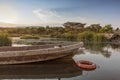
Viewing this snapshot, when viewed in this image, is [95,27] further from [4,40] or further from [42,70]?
[42,70]

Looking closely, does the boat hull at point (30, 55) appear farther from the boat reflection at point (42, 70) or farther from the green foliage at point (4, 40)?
the green foliage at point (4, 40)

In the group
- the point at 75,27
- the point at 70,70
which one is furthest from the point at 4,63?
the point at 75,27

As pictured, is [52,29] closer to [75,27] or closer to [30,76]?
[75,27]

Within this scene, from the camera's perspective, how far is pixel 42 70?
10445 mm

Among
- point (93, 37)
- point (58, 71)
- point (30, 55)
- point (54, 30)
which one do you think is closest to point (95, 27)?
point (54, 30)

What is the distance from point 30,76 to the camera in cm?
948

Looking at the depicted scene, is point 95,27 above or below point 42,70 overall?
above

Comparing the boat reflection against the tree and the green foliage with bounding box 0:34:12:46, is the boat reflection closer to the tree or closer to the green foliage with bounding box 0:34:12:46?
the green foliage with bounding box 0:34:12:46

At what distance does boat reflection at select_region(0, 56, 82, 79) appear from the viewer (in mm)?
9602

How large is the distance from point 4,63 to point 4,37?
24.9 feet

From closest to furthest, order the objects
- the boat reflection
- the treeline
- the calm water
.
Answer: the calm water < the boat reflection < the treeline

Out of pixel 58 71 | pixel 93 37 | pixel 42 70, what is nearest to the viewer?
pixel 58 71

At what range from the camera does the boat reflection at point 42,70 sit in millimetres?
9602

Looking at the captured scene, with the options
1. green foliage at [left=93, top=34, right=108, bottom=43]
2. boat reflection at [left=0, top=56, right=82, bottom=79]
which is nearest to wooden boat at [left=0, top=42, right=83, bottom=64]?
boat reflection at [left=0, top=56, right=82, bottom=79]
